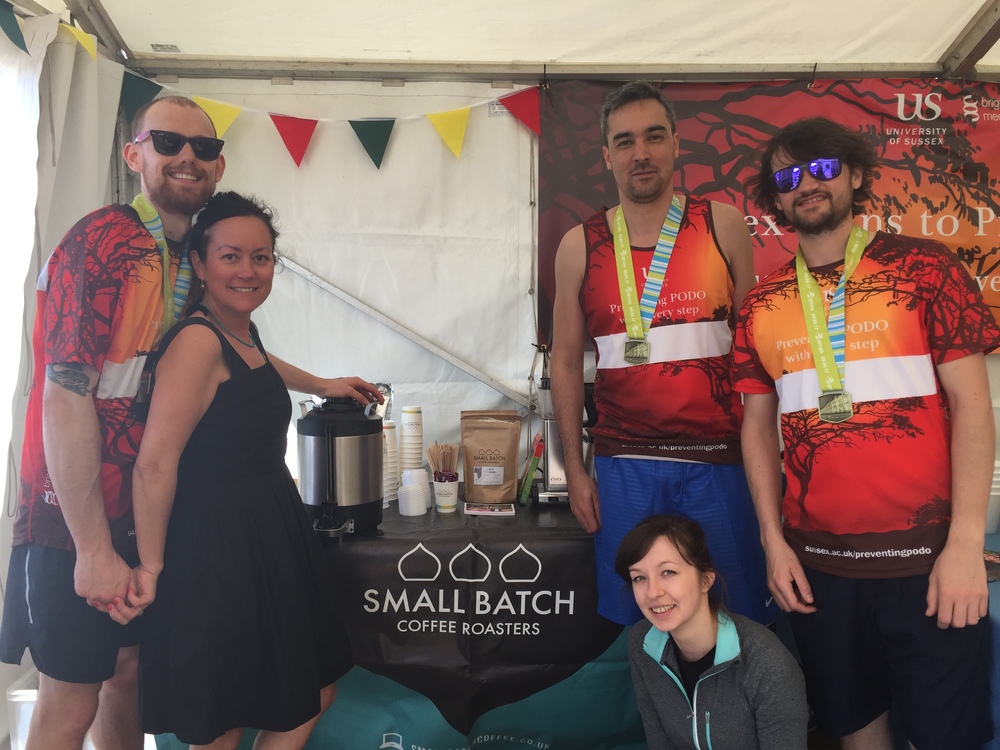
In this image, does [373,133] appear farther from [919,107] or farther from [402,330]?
[919,107]

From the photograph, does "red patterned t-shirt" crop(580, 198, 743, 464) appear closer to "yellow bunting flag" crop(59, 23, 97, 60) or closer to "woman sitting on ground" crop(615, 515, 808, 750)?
"woman sitting on ground" crop(615, 515, 808, 750)

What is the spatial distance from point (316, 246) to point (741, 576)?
6.12 feet

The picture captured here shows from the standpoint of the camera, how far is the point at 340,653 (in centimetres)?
164

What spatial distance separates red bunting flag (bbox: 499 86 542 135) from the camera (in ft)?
8.00

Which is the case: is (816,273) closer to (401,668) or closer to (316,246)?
(401,668)

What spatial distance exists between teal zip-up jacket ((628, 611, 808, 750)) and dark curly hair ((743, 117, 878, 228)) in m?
0.95

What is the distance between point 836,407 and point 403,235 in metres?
1.70

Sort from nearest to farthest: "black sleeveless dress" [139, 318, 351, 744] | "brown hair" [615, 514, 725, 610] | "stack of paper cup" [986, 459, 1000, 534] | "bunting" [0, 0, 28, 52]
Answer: "black sleeveless dress" [139, 318, 351, 744]
"brown hair" [615, 514, 725, 610]
"bunting" [0, 0, 28, 52]
"stack of paper cup" [986, 459, 1000, 534]

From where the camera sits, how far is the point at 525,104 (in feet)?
8.01

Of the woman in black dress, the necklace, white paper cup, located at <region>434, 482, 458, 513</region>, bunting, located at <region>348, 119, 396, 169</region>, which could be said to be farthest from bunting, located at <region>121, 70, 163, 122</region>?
white paper cup, located at <region>434, 482, 458, 513</region>

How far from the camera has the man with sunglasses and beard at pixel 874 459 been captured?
1.26m

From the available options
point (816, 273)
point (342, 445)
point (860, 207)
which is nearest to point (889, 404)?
point (816, 273)

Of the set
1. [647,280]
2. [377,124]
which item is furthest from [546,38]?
[647,280]

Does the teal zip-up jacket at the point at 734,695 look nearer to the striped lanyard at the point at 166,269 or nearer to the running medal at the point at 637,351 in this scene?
the running medal at the point at 637,351
